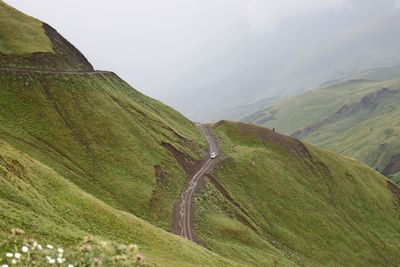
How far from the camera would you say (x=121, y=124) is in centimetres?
11025

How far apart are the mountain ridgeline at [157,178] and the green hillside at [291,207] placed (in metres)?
0.41

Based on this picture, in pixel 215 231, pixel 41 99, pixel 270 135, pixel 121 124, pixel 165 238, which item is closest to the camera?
pixel 165 238

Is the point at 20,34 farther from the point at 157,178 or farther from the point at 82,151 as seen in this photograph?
the point at 157,178

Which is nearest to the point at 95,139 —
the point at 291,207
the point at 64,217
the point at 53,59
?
the point at 53,59

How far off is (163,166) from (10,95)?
39022 mm

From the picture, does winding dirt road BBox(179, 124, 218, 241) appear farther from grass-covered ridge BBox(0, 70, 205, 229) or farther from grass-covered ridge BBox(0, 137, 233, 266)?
grass-covered ridge BBox(0, 137, 233, 266)

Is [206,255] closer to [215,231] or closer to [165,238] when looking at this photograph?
[165,238]

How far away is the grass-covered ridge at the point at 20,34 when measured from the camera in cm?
11319

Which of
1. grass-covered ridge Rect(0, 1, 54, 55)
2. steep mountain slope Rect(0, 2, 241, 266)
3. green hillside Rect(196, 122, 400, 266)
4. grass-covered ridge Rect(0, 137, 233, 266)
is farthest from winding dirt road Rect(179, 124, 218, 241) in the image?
grass-covered ridge Rect(0, 1, 54, 55)

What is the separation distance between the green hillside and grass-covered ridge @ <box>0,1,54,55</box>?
60394 mm

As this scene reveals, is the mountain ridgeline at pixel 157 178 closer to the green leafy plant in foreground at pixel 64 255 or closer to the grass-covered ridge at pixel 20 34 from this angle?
the grass-covered ridge at pixel 20 34

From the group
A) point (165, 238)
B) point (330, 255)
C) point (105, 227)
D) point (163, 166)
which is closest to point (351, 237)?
point (330, 255)

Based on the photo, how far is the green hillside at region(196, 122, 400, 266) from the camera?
317 feet

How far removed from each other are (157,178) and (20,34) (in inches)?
2338
